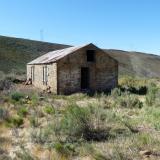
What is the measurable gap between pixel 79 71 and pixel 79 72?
0.23ft

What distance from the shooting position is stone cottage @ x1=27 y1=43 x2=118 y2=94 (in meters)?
22.2

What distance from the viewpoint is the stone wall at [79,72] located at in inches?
873

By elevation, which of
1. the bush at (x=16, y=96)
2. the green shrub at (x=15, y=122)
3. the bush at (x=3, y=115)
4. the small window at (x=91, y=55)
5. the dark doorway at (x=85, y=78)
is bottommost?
the green shrub at (x=15, y=122)

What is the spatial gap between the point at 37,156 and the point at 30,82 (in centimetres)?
2262

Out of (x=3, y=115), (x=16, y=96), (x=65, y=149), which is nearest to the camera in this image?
(x=65, y=149)

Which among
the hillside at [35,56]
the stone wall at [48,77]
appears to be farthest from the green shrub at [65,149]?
the hillside at [35,56]

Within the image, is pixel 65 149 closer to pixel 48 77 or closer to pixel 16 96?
pixel 16 96

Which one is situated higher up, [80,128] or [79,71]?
[79,71]

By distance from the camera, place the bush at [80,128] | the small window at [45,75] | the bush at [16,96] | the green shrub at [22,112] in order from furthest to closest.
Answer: the small window at [45,75] < the bush at [16,96] < the green shrub at [22,112] < the bush at [80,128]

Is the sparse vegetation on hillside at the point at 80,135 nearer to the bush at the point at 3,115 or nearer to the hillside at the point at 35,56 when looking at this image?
the bush at the point at 3,115

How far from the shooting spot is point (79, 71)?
903 inches

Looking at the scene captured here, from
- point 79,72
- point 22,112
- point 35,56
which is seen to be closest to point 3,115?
point 22,112

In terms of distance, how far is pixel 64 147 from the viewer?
27.1ft

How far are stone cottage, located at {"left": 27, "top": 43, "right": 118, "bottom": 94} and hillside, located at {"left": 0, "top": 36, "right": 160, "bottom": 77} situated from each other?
25.5 m
